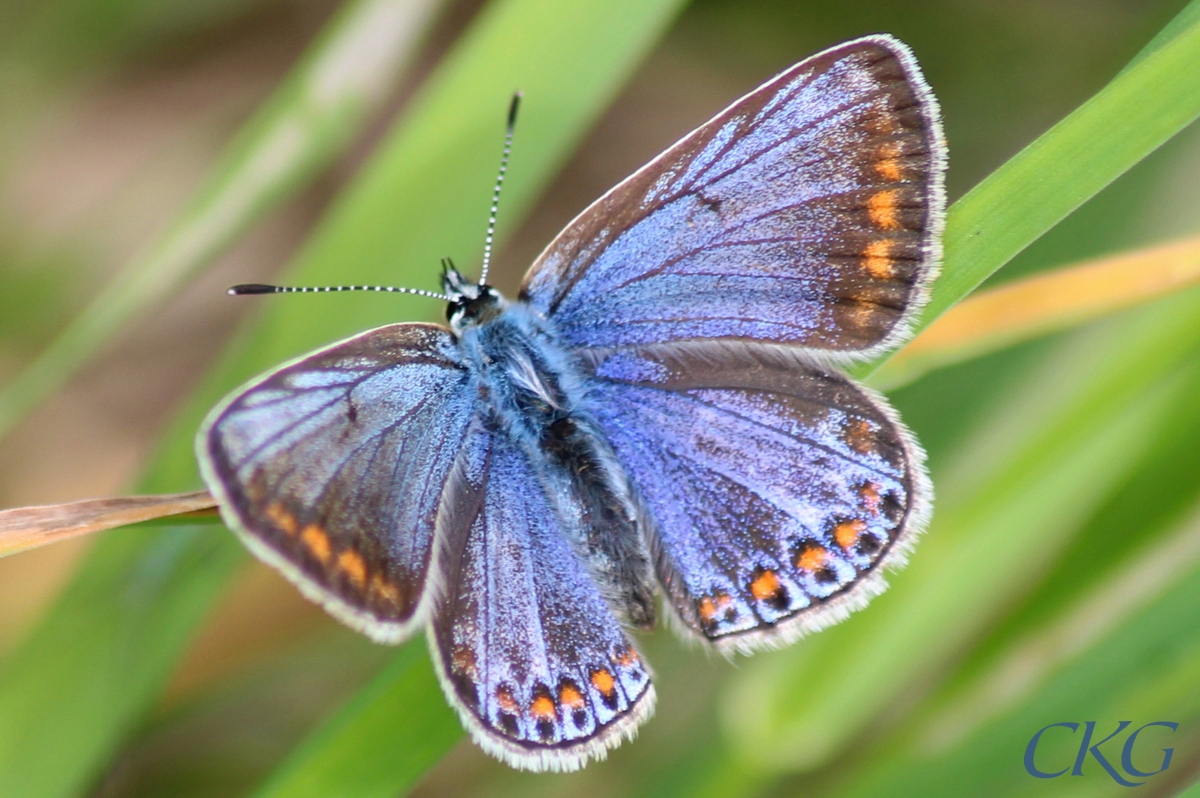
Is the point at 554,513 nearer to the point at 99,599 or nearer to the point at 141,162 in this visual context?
the point at 99,599

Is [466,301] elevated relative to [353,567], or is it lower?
elevated

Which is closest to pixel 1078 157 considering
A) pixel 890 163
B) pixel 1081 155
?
pixel 1081 155

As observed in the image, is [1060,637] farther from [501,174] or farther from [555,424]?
[501,174]

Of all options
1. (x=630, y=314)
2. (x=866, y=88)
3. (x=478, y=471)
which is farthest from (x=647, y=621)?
(x=866, y=88)

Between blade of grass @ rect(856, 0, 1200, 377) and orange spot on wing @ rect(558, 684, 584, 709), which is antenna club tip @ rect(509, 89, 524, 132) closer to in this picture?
blade of grass @ rect(856, 0, 1200, 377)

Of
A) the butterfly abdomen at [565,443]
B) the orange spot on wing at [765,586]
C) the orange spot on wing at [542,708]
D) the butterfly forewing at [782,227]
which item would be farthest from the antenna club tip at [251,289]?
the orange spot on wing at [765,586]

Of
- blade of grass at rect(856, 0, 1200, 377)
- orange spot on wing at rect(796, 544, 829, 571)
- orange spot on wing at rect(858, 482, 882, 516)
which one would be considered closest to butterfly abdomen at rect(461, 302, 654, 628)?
orange spot on wing at rect(796, 544, 829, 571)
